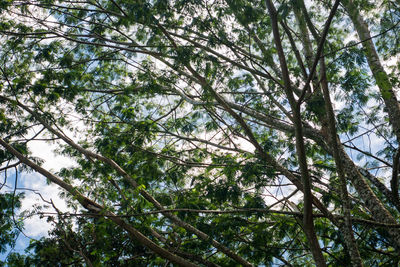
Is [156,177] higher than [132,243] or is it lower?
higher

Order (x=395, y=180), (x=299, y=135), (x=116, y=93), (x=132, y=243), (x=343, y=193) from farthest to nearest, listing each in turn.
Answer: (x=116, y=93) → (x=132, y=243) → (x=395, y=180) → (x=343, y=193) → (x=299, y=135)

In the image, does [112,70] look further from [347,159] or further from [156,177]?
[347,159]

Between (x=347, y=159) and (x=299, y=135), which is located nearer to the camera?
(x=299, y=135)

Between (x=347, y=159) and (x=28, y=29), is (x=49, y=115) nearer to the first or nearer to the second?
(x=28, y=29)

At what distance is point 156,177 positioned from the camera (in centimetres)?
583

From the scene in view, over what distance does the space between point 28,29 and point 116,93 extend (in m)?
1.79

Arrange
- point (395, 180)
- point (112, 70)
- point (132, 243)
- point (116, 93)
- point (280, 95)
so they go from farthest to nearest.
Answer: point (112, 70) < point (116, 93) < point (280, 95) < point (132, 243) < point (395, 180)

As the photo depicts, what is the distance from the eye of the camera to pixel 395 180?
4328 mm

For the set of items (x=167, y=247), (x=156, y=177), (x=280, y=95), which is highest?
(x=280, y=95)

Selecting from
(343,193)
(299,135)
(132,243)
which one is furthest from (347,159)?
(132,243)

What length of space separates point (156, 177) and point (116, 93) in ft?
5.91

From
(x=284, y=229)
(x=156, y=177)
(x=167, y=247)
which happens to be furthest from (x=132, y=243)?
(x=284, y=229)

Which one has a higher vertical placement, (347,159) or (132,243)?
(347,159)

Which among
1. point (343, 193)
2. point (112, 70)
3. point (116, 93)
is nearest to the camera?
point (343, 193)
